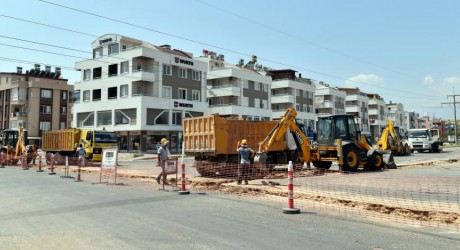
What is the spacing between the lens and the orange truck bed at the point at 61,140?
3241cm

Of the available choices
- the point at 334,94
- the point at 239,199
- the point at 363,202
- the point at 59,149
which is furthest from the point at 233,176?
the point at 334,94

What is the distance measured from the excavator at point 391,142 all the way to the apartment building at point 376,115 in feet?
234

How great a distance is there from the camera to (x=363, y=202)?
35.2 ft

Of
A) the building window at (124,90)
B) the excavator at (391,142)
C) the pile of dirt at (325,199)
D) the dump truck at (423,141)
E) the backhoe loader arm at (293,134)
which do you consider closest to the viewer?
the pile of dirt at (325,199)

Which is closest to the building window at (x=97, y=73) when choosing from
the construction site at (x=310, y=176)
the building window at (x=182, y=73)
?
the building window at (x=182, y=73)

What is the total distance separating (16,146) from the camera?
32938 millimetres

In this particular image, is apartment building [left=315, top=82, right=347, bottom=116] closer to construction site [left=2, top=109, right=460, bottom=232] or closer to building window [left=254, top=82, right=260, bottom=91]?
building window [left=254, top=82, right=260, bottom=91]

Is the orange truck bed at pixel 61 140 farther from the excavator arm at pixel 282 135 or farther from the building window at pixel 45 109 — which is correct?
the building window at pixel 45 109

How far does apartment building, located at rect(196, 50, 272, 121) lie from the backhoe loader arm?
38.8 metres

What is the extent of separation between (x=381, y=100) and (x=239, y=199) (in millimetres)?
112989

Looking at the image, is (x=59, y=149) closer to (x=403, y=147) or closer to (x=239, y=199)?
(x=239, y=199)

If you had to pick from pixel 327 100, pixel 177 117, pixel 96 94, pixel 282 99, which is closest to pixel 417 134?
pixel 177 117

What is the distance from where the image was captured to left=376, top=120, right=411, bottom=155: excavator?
111 feet

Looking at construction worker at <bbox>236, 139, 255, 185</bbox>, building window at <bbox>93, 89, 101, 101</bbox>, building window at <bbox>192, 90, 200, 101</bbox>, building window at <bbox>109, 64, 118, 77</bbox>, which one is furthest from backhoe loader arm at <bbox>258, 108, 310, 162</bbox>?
building window at <bbox>93, 89, 101, 101</bbox>
